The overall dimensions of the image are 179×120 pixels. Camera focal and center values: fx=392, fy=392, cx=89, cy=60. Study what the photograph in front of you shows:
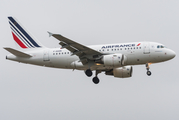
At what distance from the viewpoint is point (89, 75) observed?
48.6 m

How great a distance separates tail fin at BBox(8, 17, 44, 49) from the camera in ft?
173

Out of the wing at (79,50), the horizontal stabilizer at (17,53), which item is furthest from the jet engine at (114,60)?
the horizontal stabilizer at (17,53)

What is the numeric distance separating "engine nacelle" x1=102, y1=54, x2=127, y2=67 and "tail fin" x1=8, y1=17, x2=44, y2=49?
1001 centimetres

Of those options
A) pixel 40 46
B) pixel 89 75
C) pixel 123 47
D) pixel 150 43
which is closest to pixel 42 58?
pixel 40 46

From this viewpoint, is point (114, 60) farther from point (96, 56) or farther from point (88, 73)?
point (88, 73)

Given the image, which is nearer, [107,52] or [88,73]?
[107,52]

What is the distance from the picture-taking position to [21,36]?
2119 inches

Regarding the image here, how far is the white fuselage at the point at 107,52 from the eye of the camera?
155ft

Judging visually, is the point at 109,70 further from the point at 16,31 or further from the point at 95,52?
the point at 16,31

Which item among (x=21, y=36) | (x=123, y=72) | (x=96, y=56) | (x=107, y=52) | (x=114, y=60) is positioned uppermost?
(x=21, y=36)

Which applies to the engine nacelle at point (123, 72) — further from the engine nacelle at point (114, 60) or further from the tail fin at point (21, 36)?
the tail fin at point (21, 36)

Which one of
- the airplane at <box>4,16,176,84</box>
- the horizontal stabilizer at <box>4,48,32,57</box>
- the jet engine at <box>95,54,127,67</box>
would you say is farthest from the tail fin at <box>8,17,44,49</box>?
the jet engine at <box>95,54,127,67</box>

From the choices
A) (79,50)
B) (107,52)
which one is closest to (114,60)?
(107,52)

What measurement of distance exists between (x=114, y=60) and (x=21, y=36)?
14.7 metres
